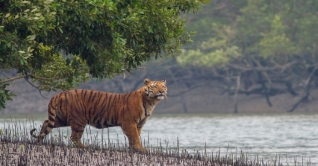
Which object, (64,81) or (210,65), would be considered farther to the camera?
(210,65)

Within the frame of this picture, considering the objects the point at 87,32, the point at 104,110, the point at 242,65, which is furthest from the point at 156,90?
the point at 242,65

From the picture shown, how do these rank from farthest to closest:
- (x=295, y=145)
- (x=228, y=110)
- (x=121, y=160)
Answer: (x=228, y=110), (x=295, y=145), (x=121, y=160)

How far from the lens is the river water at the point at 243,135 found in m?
24.9

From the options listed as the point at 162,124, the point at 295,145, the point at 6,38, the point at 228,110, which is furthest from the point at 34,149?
the point at 228,110

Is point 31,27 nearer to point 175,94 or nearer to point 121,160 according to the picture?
point 121,160

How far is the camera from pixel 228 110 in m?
57.2

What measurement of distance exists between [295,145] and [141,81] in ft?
111

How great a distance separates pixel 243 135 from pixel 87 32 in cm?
1991

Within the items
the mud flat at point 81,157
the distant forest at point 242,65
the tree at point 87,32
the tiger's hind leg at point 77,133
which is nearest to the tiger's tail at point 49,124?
the tiger's hind leg at point 77,133

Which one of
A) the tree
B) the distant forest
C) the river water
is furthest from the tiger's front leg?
the distant forest

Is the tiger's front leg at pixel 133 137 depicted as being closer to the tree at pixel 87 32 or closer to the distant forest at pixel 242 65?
the tree at pixel 87 32

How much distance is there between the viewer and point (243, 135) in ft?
111

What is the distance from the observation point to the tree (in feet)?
43.5

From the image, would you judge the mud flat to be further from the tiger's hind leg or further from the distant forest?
the distant forest
